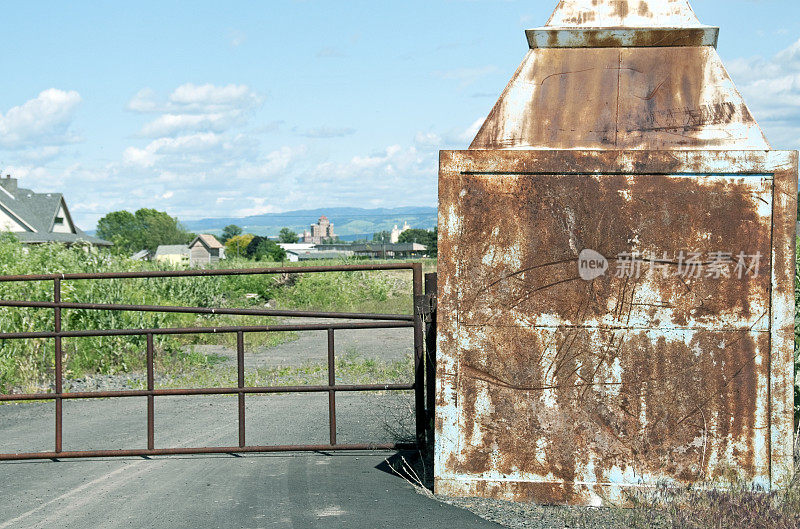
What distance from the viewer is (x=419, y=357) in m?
5.79

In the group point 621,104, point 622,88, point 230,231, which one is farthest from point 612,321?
point 230,231

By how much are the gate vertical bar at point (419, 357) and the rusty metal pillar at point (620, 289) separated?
91 cm

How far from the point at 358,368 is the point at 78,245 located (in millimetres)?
8137

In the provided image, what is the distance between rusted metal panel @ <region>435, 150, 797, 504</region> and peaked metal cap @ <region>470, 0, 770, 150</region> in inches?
7.8

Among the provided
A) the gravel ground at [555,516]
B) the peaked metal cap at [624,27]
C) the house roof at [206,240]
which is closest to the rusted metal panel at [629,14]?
the peaked metal cap at [624,27]

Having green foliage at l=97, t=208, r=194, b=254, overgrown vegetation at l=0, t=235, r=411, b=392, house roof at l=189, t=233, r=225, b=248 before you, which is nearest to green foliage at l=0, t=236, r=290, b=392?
overgrown vegetation at l=0, t=235, r=411, b=392

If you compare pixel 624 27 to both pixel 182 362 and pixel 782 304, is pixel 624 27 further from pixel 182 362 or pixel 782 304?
pixel 182 362

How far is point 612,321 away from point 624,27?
1881 millimetres

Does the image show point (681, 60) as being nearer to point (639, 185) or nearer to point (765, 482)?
point (639, 185)

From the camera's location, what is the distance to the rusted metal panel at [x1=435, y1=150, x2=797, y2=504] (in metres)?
4.55

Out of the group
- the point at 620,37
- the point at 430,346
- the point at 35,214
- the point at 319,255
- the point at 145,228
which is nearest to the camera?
the point at 620,37

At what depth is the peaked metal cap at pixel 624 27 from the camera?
4.86 meters

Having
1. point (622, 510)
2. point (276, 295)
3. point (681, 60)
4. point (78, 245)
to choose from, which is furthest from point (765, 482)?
point (276, 295)

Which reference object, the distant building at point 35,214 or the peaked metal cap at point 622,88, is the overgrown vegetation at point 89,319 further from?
the distant building at point 35,214
